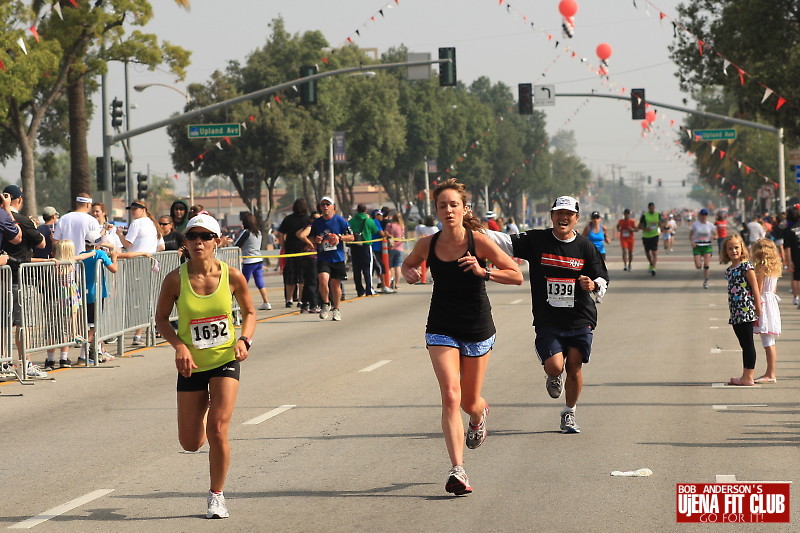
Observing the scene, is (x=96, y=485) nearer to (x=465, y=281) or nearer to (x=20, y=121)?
(x=465, y=281)

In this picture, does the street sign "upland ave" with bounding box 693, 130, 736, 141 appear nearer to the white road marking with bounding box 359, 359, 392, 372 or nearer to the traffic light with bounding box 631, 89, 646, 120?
the traffic light with bounding box 631, 89, 646, 120

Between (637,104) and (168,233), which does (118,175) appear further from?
(168,233)

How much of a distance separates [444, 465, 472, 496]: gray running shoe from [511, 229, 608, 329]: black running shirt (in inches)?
95.7

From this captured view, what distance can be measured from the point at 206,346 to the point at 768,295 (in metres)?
7.20

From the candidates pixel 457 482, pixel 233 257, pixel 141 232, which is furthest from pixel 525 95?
pixel 457 482

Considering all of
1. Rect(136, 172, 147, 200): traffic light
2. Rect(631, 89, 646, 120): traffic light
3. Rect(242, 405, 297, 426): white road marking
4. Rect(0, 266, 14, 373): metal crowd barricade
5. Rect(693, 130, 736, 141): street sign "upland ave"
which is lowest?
Rect(242, 405, 297, 426): white road marking

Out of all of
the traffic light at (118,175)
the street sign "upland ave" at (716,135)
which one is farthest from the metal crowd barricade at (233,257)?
the street sign "upland ave" at (716,135)

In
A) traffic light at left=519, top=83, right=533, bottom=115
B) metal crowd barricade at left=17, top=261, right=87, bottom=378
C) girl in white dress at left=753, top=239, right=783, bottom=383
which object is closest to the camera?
girl in white dress at left=753, top=239, right=783, bottom=383

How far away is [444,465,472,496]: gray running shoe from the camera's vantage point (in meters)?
7.53

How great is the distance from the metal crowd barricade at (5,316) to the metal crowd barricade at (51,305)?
0.18 m

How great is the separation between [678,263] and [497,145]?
73.7 m

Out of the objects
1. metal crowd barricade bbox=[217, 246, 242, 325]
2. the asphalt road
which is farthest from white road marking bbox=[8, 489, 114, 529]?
metal crowd barricade bbox=[217, 246, 242, 325]

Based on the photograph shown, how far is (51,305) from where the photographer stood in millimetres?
14438

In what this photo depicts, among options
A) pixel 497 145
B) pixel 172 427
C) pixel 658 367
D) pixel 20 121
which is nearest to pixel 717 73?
pixel 20 121
